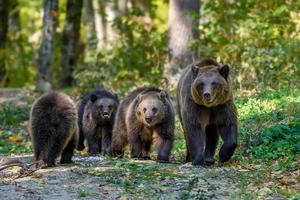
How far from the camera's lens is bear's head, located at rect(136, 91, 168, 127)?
12.8 metres

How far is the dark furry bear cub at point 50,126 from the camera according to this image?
37.8 ft

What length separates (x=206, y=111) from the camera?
11.9 meters

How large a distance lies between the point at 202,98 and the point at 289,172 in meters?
1.78

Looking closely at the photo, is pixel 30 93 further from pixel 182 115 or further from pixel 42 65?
pixel 182 115

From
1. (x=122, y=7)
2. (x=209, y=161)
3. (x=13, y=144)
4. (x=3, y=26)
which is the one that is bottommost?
(x=13, y=144)

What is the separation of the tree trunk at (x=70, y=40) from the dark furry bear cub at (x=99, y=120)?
10692mm

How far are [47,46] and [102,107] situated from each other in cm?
897

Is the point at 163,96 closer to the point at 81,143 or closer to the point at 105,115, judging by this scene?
the point at 105,115

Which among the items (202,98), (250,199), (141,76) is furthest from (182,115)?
(141,76)

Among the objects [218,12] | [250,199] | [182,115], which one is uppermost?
[218,12]

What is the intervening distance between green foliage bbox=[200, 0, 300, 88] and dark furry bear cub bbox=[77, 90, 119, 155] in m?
3.67

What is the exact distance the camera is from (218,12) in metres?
20.6

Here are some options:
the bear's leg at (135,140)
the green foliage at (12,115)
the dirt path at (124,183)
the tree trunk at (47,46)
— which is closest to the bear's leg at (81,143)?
the bear's leg at (135,140)

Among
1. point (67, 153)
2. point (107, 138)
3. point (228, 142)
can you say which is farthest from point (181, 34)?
point (228, 142)
